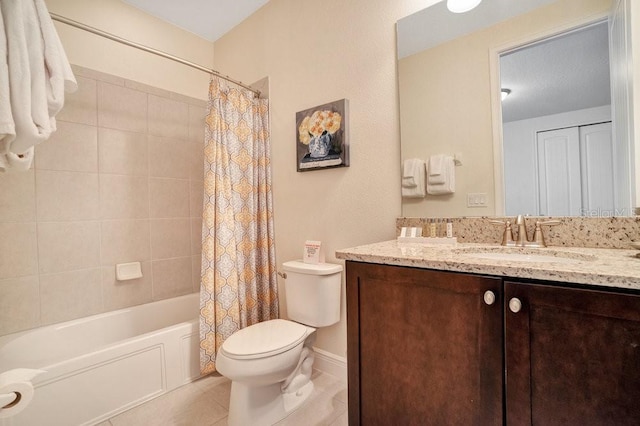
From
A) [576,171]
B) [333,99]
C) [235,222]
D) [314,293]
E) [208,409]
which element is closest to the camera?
Result: [576,171]

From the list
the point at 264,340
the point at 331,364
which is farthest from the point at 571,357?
the point at 331,364

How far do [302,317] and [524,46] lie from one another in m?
1.73

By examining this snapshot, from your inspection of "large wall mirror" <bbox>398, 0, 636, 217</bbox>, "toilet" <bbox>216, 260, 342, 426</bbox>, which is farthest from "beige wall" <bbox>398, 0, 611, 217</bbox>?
"toilet" <bbox>216, 260, 342, 426</bbox>

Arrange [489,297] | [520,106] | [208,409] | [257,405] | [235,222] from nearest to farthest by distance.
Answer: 1. [489,297]
2. [520,106]
3. [257,405]
4. [208,409]
5. [235,222]

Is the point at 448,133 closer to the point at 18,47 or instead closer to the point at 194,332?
the point at 18,47

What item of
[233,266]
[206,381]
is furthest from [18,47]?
[206,381]

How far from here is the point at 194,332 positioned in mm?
1854

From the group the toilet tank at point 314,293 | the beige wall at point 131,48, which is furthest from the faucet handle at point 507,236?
the beige wall at point 131,48

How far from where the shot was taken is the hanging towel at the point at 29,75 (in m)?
0.94

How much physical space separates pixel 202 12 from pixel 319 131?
1.44 m

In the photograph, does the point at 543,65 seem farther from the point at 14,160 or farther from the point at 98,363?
the point at 98,363

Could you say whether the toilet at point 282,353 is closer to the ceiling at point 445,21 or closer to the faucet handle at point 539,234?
the faucet handle at point 539,234

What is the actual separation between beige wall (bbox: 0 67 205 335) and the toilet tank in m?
1.14

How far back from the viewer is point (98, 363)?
4.83 feet
